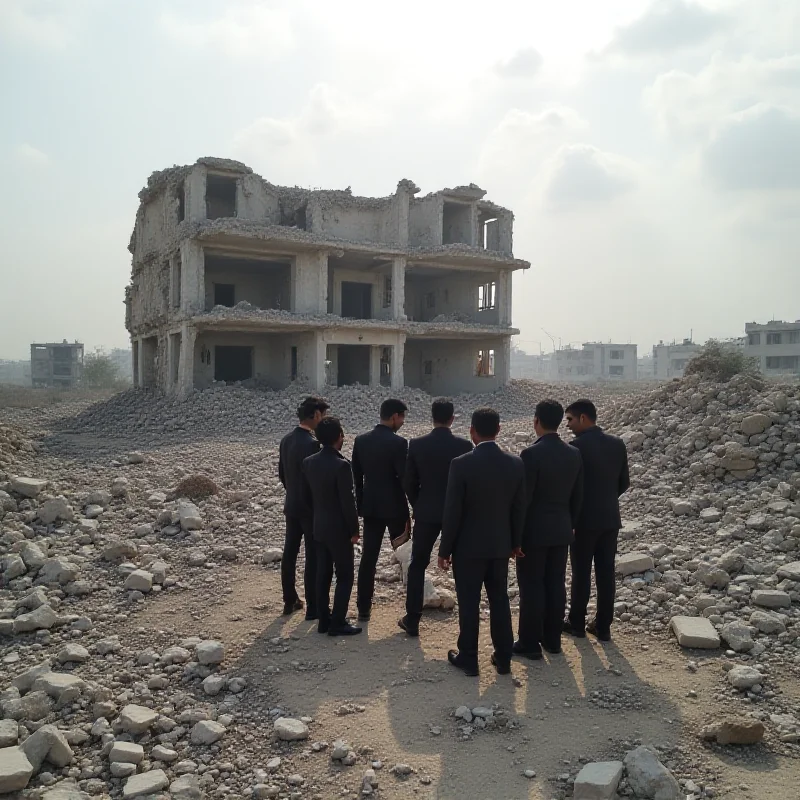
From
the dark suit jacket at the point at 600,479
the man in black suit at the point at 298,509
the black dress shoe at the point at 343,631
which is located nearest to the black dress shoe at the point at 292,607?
the man in black suit at the point at 298,509

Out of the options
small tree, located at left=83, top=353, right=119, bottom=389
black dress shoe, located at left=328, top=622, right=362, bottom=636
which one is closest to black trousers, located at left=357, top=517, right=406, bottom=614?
black dress shoe, located at left=328, top=622, right=362, bottom=636

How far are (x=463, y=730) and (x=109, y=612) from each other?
321 centimetres

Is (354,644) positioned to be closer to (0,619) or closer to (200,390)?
(0,619)

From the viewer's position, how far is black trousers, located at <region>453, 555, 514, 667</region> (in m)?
4.09

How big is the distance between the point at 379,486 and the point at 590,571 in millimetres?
1736

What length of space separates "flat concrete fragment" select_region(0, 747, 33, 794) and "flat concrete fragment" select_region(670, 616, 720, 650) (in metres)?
4.09

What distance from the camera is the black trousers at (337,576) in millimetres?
4691

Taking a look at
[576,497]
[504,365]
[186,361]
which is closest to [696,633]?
[576,497]

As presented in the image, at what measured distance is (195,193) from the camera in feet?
65.2

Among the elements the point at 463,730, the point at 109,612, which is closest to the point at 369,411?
the point at 109,612

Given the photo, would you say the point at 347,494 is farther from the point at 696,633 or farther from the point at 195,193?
the point at 195,193

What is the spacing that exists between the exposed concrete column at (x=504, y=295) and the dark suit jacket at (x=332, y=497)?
21.8 meters

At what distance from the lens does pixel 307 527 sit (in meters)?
4.97

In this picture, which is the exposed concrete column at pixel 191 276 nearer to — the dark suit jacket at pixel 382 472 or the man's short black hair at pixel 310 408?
the man's short black hair at pixel 310 408
